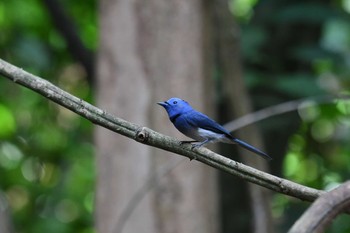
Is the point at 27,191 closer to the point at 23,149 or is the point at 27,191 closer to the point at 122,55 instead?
the point at 23,149

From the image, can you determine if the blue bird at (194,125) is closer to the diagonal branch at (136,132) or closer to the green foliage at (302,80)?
the diagonal branch at (136,132)

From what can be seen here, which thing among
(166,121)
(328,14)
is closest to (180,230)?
(166,121)

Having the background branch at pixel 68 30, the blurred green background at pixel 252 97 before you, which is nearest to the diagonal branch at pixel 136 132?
the blurred green background at pixel 252 97

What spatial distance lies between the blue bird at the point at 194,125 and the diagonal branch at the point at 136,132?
0.30m

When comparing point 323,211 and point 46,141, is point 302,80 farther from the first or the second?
point 323,211

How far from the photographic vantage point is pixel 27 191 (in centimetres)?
457

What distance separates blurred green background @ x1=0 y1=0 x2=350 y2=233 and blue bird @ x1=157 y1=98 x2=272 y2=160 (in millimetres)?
1552

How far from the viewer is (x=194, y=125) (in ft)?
4.88

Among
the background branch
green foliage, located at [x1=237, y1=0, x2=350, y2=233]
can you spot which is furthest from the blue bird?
the background branch

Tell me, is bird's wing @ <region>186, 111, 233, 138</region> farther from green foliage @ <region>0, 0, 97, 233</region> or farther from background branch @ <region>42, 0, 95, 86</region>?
green foliage @ <region>0, 0, 97, 233</region>

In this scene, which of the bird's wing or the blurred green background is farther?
the blurred green background

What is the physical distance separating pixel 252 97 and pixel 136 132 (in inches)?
101

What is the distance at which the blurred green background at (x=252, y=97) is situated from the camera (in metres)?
3.46

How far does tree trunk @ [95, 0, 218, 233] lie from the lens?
2.93 meters
